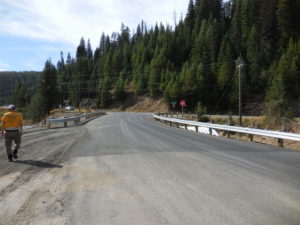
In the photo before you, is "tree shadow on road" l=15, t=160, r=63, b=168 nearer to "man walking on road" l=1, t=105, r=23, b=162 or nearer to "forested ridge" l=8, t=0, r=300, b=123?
"man walking on road" l=1, t=105, r=23, b=162

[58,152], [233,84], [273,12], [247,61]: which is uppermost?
[273,12]

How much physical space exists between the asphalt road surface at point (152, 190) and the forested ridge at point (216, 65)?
1634 inches

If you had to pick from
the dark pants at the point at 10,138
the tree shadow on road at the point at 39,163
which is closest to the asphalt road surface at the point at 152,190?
the tree shadow on road at the point at 39,163

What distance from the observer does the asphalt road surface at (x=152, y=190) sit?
13.6ft

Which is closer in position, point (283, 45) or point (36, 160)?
point (36, 160)

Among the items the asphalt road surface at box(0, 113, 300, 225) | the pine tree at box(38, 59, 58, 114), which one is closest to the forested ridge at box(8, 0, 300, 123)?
the pine tree at box(38, 59, 58, 114)

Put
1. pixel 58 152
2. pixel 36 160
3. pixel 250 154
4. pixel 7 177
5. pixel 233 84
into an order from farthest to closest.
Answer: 1. pixel 233 84
2. pixel 58 152
3. pixel 250 154
4. pixel 36 160
5. pixel 7 177

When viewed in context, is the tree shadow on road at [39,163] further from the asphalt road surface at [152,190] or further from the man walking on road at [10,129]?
the man walking on road at [10,129]

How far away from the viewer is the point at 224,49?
91.8 metres

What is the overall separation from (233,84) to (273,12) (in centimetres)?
3685

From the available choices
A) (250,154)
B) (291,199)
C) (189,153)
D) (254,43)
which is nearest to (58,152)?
(189,153)

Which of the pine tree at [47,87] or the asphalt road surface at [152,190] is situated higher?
the pine tree at [47,87]

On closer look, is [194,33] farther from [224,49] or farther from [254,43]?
[254,43]

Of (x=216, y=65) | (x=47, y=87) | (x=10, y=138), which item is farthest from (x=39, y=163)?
(x=216, y=65)
